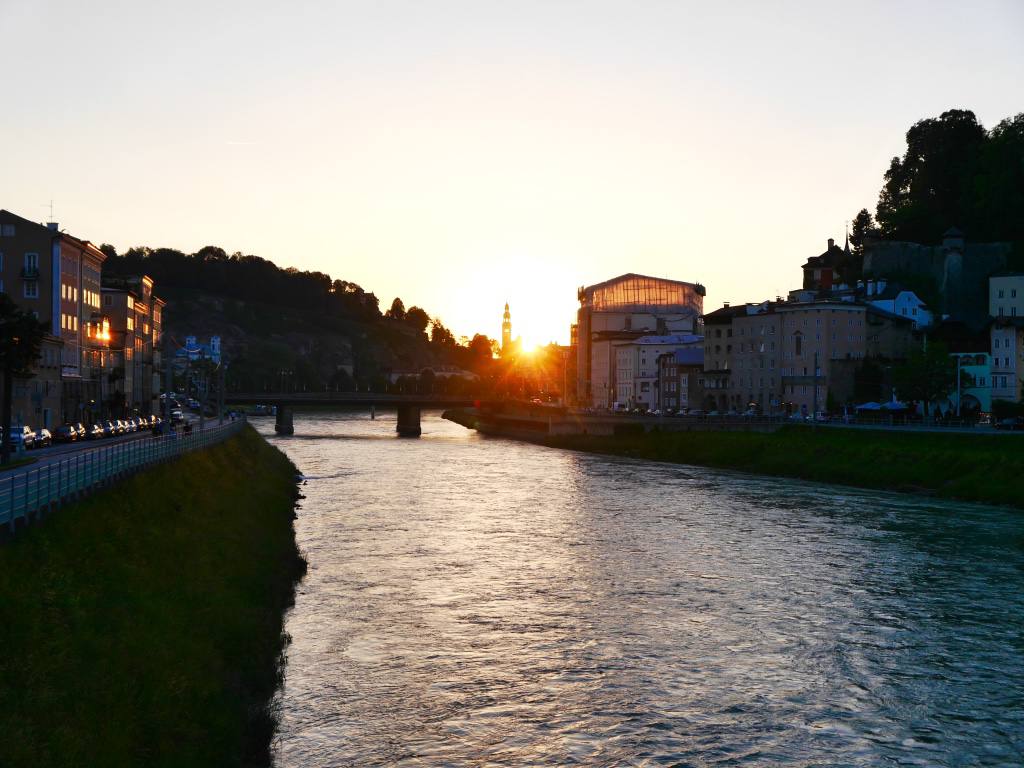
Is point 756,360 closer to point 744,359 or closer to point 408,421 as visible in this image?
point 744,359

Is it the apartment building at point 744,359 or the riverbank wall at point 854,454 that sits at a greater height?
the apartment building at point 744,359

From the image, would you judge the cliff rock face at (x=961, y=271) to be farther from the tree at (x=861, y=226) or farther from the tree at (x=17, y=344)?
the tree at (x=17, y=344)

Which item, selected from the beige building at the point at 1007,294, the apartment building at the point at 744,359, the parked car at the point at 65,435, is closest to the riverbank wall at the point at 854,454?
the apartment building at the point at 744,359

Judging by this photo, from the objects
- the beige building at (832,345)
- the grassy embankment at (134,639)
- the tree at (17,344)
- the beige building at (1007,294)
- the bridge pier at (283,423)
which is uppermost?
the beige building at (1007,294)

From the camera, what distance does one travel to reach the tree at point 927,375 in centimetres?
11056

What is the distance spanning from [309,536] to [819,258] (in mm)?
140612

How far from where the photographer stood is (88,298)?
112500 mm

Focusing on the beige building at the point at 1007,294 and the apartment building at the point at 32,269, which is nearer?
the apartment building at the point at 32,269

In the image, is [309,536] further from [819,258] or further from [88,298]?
[819,258]

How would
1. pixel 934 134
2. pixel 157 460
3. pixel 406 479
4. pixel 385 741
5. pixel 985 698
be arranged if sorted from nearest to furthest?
pixel 385 741
pixel 985 698
pixel 157 460
pixel 406 479
pixel 934 134

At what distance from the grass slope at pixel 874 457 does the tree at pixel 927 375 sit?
1658 centimetres

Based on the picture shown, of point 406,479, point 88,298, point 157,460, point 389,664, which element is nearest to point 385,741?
point 389,664

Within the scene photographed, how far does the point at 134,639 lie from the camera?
2283 cm

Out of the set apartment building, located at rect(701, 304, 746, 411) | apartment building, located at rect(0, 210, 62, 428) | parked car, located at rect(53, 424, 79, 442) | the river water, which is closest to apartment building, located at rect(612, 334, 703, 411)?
apartment building, located at rect(701, 304, 746, 411)
